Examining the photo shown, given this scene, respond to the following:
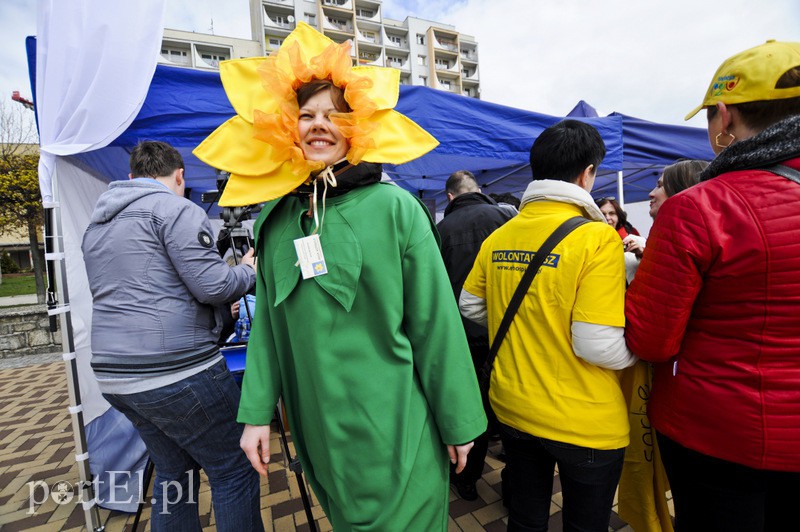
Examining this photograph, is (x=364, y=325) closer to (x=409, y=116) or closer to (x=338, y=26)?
(x=409, y=116)

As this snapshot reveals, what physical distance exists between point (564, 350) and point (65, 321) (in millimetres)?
2608

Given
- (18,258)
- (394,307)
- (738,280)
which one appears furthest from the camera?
(18,258)

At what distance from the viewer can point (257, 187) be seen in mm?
1094

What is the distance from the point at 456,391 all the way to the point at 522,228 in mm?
629

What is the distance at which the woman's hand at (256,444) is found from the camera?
1.10 metres

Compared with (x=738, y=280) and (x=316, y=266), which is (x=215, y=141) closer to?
(x=316, y=266)

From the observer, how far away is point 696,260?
0.92 m

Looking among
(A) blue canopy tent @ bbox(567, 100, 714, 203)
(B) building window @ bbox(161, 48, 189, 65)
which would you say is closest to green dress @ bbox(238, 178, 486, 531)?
(A) blue canopy tent @ bbox(567, 100, 714, 203)

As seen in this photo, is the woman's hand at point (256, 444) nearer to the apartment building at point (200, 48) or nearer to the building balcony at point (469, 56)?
the apartment building at point (200, 48)

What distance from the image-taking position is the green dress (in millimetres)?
994

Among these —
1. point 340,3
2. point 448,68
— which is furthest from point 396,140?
point 448,68

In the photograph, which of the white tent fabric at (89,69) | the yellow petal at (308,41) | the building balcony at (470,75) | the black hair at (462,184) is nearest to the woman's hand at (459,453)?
the yellow petal at (308,41)

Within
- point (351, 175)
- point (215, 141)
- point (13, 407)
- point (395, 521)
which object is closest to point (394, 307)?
point (351, 175)

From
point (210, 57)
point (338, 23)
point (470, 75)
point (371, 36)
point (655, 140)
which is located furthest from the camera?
point (470, 75)
